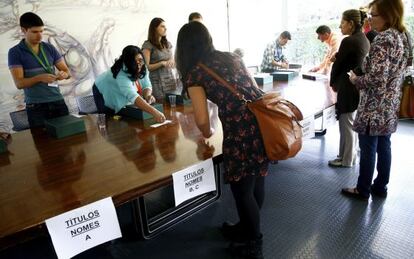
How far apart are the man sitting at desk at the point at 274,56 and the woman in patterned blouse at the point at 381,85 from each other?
6.21 feet

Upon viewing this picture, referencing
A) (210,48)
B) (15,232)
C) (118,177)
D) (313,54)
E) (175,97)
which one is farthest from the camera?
(313,54)

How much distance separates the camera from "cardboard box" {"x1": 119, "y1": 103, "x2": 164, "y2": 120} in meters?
1.94

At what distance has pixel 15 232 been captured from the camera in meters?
0.85

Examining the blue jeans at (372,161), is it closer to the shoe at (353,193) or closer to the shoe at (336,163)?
the shoe at (353,193)

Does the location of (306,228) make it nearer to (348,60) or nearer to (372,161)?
(372,161)

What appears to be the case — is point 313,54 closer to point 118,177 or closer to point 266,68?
point 266,68

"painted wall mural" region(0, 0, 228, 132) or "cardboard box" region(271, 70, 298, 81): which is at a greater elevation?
"painted wall mural" region(0, 0, 228, 132)

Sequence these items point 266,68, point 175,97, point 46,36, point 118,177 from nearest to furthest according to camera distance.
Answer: point 118,177 → point 175,97 → point 46,36 → point 266,68

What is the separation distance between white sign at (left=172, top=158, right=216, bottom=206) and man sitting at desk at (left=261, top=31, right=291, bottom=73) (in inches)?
104

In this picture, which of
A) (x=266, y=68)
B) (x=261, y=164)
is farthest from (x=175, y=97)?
(x=266, y=68)

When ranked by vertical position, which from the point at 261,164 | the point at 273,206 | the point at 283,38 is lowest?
the point at 273,206

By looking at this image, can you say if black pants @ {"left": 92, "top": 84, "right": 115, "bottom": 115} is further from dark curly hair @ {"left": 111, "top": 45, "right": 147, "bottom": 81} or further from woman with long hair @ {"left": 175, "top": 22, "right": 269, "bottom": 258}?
woman with long hair @ {"left": 175, "top": 22, "right": 269, "bottom": 258}

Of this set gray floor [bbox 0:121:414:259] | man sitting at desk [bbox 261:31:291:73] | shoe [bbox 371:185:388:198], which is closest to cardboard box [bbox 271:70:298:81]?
man sitting at desk [bbox 261:31:291:73]

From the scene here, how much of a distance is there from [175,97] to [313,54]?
3808mm
